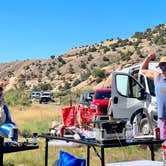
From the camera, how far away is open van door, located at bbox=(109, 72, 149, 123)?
14.6 metres

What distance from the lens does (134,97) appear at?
579 inches

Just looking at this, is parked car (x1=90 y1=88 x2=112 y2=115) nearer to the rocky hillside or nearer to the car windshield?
the car windshield

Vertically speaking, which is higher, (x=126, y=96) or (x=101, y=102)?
(x=101, y=102)

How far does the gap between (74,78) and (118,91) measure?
72.0 metres

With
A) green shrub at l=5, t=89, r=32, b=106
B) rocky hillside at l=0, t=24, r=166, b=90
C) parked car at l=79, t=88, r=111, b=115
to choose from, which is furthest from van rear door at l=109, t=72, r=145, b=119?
rocky hillside at l=0, t=24, r=166, b=90

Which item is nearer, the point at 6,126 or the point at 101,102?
the point at 6,126

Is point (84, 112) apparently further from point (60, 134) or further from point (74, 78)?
point (74, 78)

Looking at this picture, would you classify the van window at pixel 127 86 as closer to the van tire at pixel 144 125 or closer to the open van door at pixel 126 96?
the open van door at pixel 126 96

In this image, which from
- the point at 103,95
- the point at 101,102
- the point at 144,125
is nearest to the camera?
the point at 144,125

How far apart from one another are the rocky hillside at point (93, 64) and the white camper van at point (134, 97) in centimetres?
5257

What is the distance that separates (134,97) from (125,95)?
315 millimetres

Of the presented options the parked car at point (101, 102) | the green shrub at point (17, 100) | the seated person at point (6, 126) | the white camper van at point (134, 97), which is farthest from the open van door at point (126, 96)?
the green shrub at point (17, 100)

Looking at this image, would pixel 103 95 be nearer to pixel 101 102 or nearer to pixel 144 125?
pixel 101 102

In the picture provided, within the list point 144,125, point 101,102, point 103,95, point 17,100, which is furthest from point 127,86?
point 17,100
